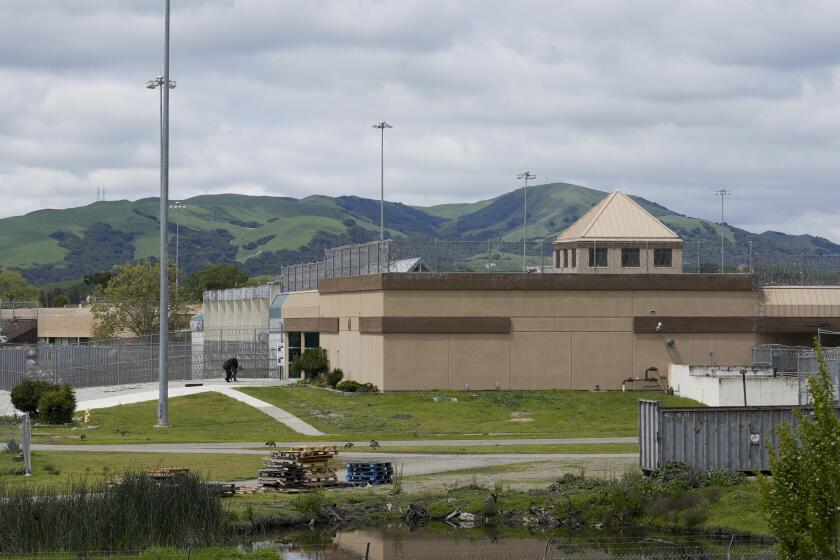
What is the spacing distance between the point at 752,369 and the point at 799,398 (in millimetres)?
9871

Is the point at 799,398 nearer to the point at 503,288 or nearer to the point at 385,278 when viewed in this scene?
the point at 503,288

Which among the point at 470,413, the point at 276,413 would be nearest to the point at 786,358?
the point at 470,413

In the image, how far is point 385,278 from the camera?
2717 inches

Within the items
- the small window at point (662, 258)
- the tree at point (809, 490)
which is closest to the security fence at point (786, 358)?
the small window at point (662, 258)

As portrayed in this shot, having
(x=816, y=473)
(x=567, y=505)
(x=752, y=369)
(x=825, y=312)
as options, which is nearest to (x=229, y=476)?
(x=567, y=505)

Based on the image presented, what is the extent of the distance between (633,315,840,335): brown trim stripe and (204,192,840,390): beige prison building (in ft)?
0.18

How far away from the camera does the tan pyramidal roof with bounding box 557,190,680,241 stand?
80250 millimetres

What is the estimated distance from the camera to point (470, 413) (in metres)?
64.0

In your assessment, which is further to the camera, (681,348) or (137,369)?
(137,369)

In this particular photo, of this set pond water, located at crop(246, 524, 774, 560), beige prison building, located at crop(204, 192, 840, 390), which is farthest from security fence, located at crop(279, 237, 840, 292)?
pond water, located at crop(246, 524, 774, 560)

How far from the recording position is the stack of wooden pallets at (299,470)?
38.5 metres

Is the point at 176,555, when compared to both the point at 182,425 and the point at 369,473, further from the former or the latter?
the point at 182,425

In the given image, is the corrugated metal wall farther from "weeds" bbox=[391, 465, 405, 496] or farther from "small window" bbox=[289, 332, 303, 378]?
"small window" bbox=[289, 332, 303, 378]

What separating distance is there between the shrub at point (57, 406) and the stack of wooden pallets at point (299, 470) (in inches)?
985
